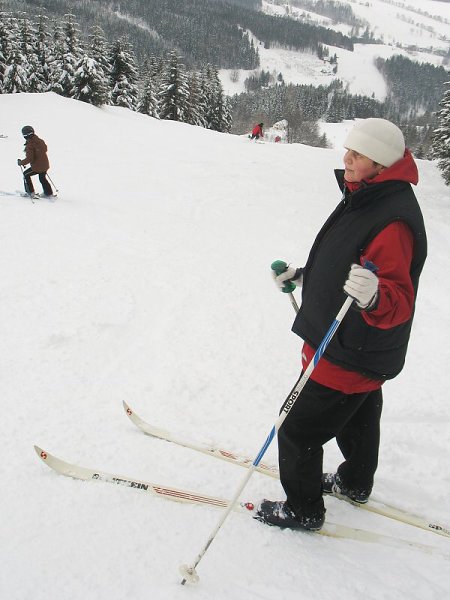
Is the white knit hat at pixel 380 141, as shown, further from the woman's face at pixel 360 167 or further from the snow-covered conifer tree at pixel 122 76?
the snow-covered conifer tree at pixel 122 76

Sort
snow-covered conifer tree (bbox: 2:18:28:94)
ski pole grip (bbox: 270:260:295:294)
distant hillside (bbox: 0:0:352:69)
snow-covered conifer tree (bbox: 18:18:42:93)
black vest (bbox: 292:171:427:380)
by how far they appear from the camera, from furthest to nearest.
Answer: distant hillside (bbox: 0:0:352:69) → snow-covered conifer tree (bbox: 18:18:42:93) → snow-covered conifer tree (bbox: 2:18:28:94) → ski pole grip (bbox: 270:260:295:294) → black vest (bbox: 292:171:427:380)

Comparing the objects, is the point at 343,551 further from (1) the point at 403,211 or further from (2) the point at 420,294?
(2) the point at 420,294

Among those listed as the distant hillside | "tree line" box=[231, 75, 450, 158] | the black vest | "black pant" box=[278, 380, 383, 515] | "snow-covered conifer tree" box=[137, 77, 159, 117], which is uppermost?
the distant hillside

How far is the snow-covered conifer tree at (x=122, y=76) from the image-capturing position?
34.6 metres

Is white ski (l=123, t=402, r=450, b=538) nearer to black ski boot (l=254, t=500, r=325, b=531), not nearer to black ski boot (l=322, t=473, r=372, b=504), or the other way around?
black ski boot (l=322, t=473, r=372, b=504)

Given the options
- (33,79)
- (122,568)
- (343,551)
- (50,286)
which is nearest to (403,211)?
(343,551)

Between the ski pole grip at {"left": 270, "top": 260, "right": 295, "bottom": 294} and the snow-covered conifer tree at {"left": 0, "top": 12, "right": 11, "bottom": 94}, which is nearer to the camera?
the ski pole grip at {"left": 270, "top": 260, "right": 295, "bottom": 294}

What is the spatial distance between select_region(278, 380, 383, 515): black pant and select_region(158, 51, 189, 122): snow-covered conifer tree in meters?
37.3

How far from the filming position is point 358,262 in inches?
74.2

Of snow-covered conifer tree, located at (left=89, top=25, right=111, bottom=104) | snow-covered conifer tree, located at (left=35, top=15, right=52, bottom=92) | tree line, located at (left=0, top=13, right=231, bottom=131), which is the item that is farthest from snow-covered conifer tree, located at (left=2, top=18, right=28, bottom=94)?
snow-covered conifer tree, located at (left=89, top=25, right=111, bottom=104)

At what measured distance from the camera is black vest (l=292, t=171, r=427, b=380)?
1781 mm

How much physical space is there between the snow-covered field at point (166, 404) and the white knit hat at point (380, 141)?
209 centimetres

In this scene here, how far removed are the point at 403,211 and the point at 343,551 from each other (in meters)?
1.89

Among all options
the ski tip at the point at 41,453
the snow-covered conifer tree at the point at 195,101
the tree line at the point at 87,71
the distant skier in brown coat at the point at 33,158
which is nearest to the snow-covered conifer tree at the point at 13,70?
the tree line at the point at 87,71
